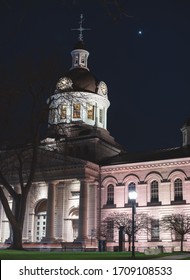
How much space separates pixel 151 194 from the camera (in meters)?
59.3

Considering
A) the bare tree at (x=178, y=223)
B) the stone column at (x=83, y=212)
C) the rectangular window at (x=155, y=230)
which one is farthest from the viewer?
the rectangular window at (x=155, y=230)

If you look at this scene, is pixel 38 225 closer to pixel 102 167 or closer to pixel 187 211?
pixel 102 167

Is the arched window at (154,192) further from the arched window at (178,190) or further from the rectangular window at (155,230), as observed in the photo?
the rectangular window at (155,230)

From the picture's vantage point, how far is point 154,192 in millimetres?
59188

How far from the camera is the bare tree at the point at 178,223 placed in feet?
171

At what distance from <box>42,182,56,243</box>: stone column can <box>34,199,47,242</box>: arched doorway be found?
5870 mm

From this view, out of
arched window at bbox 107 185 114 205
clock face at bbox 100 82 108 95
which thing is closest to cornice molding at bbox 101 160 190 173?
arched window at bbox 107 185 114 205

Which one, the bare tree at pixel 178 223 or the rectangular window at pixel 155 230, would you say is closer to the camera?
the bare tree at pixel 178 223

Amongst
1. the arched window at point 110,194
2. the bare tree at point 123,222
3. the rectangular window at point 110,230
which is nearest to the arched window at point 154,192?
the bare tree at point 123,222

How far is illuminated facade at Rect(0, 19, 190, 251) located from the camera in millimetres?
57281

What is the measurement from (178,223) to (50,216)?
1621cm

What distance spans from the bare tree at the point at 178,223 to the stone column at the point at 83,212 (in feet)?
31.0

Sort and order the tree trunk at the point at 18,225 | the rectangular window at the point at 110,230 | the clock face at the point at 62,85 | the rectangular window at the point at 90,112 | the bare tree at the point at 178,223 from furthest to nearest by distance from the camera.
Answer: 1. the rectangular window at the point at 90,112
2. the rectangular window at the point at 110,230
3. the bare tree at the point at 178,223
4. the clock face at the point at 62,85
5. the tree trunk at the point at 18,225
